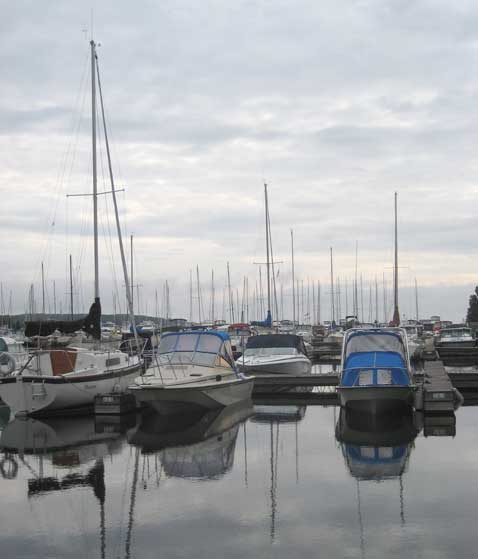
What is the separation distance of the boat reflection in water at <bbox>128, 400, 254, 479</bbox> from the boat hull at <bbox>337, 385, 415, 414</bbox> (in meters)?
3.07

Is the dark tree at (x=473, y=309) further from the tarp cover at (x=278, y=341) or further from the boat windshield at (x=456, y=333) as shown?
the tarp cover at (x=278, y=341)

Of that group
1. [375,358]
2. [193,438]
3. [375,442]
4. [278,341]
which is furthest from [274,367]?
[375,442]

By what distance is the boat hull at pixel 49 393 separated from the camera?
20875 millimetres

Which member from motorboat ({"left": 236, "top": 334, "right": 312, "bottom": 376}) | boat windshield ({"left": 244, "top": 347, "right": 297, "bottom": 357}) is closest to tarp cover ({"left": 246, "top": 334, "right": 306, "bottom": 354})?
motorboat ({"left": 236, "top": 334, "right": 312, "bottom": 376})

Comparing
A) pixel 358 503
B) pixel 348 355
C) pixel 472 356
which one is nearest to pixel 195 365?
pixel 348 355

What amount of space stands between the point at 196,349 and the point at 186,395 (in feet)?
8.62

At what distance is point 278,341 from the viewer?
32.1 m

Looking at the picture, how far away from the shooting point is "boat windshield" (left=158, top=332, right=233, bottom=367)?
74.2ft

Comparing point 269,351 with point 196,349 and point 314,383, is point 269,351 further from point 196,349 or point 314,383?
point 196,349

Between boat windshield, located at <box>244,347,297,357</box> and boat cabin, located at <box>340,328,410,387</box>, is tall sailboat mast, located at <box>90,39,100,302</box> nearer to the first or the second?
boat windshield, located at <box>244,347,297,357</box>

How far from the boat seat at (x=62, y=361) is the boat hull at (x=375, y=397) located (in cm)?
825

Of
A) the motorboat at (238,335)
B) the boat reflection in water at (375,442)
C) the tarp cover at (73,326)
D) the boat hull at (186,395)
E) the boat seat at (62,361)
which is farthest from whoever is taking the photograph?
the motorboat at (238,335)

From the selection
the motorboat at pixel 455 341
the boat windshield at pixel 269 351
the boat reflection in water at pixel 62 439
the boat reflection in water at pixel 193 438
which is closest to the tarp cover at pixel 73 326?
the boat reflection in water at pixel 193 438

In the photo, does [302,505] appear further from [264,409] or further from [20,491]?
[264,409]
